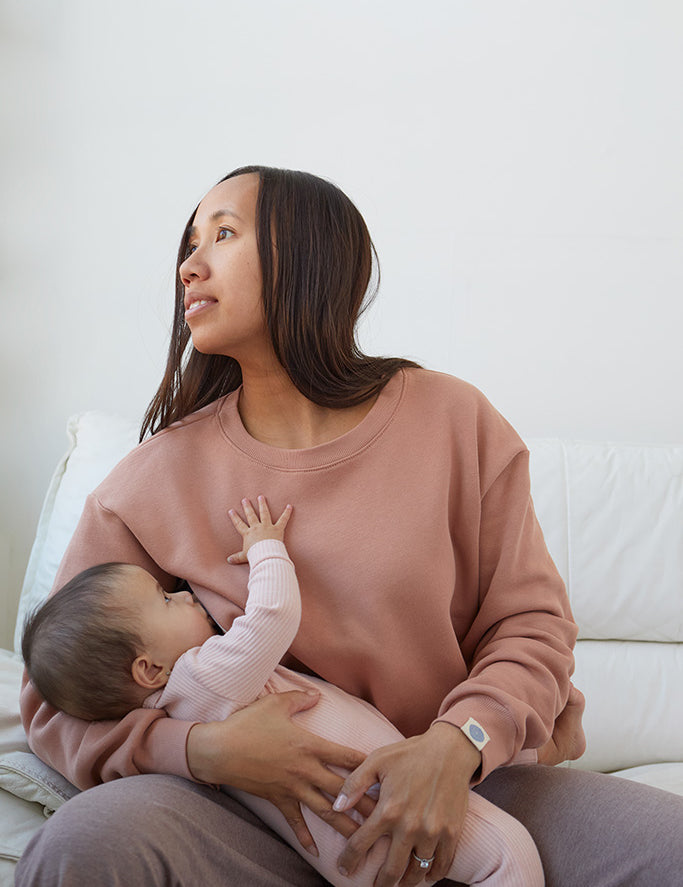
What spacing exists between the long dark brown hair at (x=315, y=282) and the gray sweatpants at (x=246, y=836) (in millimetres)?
599

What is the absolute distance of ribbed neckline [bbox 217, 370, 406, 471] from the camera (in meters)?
1.23

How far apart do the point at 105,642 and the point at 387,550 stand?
0.40 m

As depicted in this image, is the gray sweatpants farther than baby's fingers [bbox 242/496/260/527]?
No

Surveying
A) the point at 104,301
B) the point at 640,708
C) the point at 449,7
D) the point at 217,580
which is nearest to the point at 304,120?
the point at 449,7

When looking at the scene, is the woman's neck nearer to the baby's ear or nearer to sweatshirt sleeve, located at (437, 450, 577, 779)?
sweatshirt sleeve, located at (437, 450, 577, 779)

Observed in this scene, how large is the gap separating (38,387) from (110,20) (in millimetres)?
950

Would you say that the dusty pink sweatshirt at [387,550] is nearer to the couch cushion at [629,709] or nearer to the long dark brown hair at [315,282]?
the long dark brown hair at [315,282]

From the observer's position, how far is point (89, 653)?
3.54 feet

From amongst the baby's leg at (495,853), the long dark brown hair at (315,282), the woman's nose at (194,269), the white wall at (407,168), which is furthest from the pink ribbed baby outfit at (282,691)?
the white wall at (407,168)

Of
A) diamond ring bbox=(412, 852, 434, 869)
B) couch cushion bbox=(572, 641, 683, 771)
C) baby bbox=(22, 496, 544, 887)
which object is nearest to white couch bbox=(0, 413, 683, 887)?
couch cushion bbox=(572, 641, 683, 771)

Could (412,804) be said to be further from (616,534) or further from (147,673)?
(616,534)

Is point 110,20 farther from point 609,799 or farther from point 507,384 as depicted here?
point 609,799

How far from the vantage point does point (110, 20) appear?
211cm

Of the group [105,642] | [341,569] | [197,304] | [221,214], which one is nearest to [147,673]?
[105,642]
